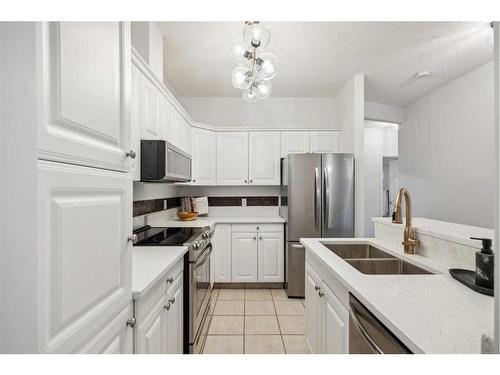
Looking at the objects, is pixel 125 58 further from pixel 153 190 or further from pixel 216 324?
pixel 216 324

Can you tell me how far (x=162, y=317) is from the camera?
1418 millimetres

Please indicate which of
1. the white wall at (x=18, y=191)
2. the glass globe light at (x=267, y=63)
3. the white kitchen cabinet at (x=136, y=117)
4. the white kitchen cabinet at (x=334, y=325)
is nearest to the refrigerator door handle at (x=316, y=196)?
the glass globe light at (x=267, y=63)

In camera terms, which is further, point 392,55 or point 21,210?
point 392,55

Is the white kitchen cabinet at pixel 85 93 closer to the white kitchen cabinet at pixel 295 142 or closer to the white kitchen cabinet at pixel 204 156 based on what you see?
the white kitchen cabinet at pixel 204 156

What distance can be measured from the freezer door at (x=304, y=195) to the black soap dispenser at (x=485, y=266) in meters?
2.16

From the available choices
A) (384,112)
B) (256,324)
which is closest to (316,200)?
(256,324)

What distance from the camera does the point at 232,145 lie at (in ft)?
12.5

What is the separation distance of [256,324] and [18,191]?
246cm

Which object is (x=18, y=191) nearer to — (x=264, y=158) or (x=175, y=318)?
(x=175, y=318)

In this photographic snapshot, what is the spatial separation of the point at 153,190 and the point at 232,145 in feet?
4.39

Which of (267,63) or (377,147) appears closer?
(267,63)

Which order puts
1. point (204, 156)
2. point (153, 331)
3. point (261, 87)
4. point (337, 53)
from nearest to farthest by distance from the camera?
1. point (153, 331)
2. point (261, 87)
3. point (337, 53)
4. point (204, 156)

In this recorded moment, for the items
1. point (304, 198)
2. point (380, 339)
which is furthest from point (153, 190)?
point (380, 339)

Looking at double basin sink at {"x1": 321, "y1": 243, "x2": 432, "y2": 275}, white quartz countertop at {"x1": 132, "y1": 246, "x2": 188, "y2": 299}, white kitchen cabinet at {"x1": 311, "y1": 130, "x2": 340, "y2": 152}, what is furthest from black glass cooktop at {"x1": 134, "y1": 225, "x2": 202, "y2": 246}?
white kitchen cabinet at {"x1": 311, "y1": 130, "x2": 340, "y2": 152}
